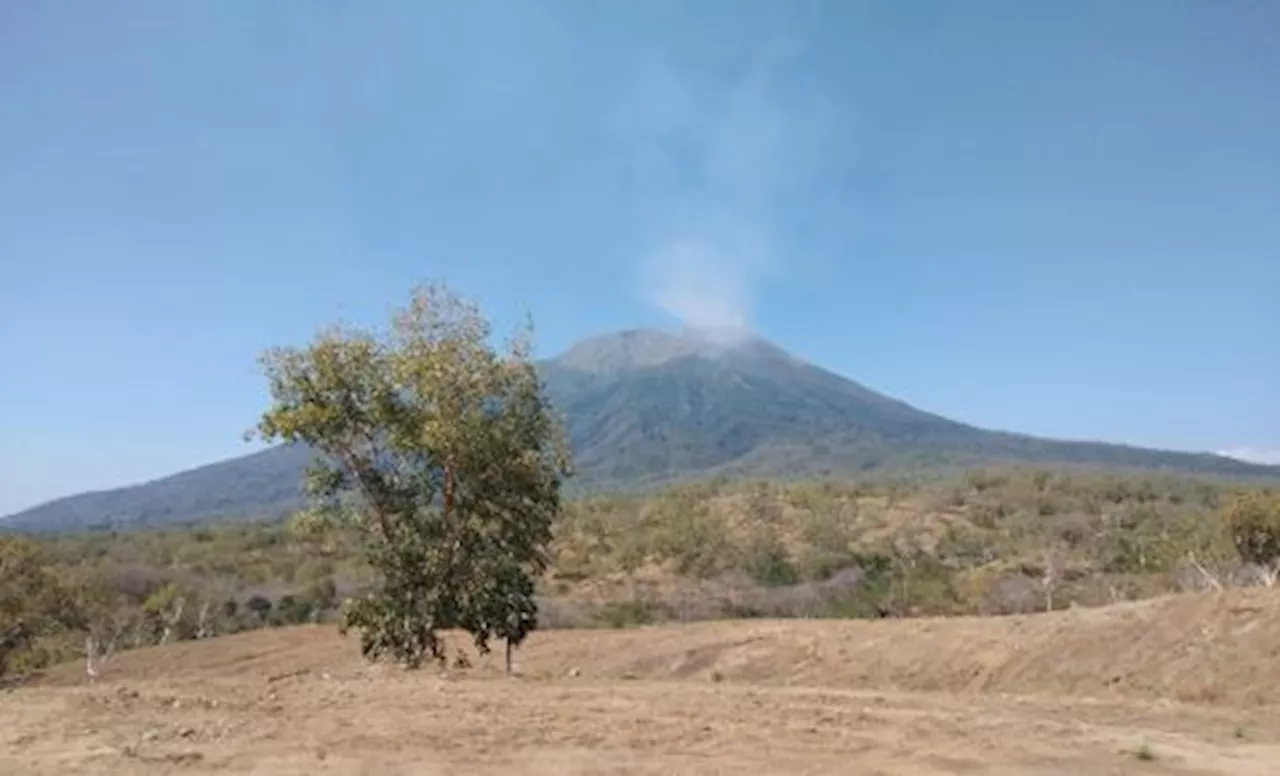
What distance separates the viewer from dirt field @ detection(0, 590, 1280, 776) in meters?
11.8

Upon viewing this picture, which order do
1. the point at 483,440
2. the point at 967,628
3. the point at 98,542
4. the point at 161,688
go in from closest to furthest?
the point at 161,688
the point at 483,440
the point at 967,628
the point at 98,542

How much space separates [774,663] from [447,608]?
1155 cm

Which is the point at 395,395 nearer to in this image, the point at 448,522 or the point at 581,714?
the point at 448,522

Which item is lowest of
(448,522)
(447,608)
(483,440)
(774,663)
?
(774,663)

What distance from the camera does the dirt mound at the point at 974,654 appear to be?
831 inches

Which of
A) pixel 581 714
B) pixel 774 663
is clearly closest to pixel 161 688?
pixel 581 714

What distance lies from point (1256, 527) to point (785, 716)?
39628 millimetres

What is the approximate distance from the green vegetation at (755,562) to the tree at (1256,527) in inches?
4.1

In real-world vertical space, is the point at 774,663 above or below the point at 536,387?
below

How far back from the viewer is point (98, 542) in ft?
299

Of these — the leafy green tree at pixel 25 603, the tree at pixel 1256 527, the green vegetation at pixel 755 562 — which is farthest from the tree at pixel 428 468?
the tree at pixel 1256 527

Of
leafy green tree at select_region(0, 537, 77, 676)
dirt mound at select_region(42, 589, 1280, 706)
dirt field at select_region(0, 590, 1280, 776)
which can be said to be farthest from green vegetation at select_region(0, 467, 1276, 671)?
dirt field at select_region(0, 590, 1280, 776)

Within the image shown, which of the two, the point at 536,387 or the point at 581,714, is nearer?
the point at 581,714

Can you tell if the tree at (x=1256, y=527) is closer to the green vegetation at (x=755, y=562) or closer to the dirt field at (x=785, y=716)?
the green vegetation at (x=755, y=562)
